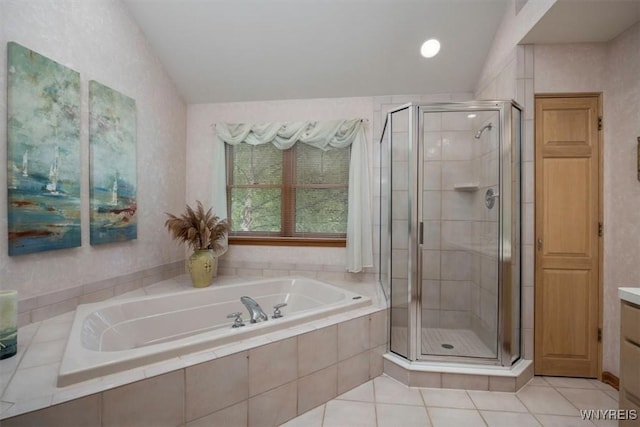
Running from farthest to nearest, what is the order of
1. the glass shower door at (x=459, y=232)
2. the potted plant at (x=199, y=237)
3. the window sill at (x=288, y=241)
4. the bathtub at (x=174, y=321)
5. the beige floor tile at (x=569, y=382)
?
the window sill at (x=288, y=241) → the potted plant at (x=199, y=237) → the glass shower door at (x=459, y=232) → the beige floor tile at (x=569, y=382) → the bathtub at (x=174, y=321)

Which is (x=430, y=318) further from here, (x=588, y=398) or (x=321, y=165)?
(x=321, y=165)

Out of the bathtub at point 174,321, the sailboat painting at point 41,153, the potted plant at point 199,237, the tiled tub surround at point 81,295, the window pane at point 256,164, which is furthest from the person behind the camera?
the window pane at point 256,164

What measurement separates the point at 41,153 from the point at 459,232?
9.26 feet

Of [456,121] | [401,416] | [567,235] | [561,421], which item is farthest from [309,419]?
[456,121]

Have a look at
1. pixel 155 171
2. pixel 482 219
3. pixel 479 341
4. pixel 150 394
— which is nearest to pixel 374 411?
pixel 479 341

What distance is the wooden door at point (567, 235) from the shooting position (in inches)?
79.3

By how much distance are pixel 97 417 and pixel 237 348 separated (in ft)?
1.80

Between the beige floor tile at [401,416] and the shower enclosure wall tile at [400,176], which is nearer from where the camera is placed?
the beige floor tile at [401,416]

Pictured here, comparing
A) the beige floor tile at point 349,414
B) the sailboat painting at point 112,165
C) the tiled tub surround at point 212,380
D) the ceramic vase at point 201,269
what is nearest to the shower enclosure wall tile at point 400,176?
the tiled tub surround at point 212,380

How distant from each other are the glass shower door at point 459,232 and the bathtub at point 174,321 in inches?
25.8

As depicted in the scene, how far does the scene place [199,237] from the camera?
8.26 ft

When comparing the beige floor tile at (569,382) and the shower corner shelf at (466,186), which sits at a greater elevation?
the shower corner shelf at (466,186)

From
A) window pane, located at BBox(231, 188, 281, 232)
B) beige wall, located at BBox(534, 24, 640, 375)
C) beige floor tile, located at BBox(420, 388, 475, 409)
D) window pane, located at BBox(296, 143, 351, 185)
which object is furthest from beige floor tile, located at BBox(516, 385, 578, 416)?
window pane, located at BBox(231, 188, 281, 232)

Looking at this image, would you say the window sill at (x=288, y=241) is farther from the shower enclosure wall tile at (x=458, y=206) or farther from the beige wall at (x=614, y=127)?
the beige wall at (x=614, y=127)
